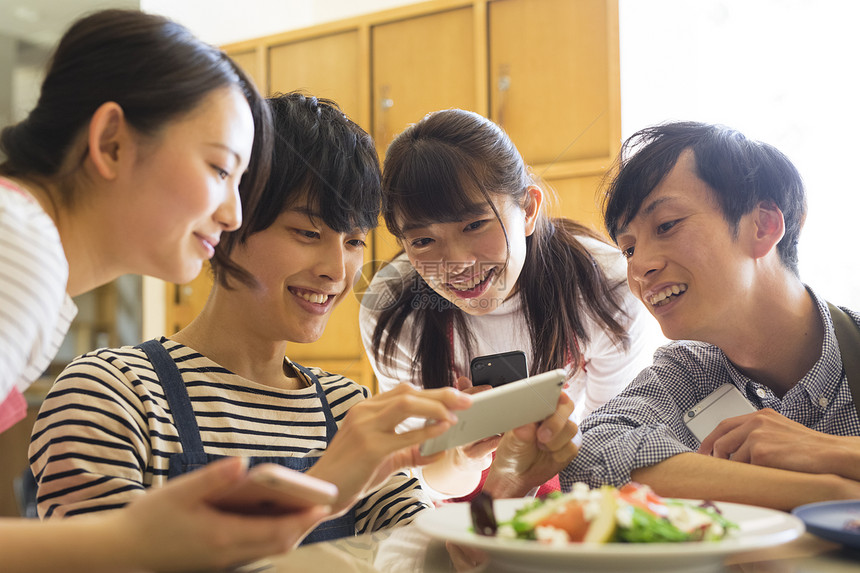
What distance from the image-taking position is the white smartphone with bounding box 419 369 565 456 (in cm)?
73

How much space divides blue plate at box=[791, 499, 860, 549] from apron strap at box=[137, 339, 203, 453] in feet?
2.27

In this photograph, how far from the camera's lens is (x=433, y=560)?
61 centimetres

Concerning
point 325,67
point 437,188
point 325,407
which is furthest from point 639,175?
point 325,67

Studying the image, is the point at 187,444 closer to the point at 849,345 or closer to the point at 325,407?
the point at 325,407

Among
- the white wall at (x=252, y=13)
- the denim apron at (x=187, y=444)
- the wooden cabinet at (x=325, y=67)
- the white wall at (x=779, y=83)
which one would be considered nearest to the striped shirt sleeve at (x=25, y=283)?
the denim apron at (x=187, y=444)

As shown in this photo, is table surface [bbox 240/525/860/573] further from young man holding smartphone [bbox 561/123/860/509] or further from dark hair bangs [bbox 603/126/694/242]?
dark hair bangs [bbox 603/126/694/242]

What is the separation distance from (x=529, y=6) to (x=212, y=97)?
201 cm

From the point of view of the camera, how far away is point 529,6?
259 cm

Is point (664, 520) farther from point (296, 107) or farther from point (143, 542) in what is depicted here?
point (296, 107)

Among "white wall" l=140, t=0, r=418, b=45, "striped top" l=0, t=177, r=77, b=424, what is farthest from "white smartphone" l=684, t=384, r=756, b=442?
"white wall" l=140, t=0, r=418, b=45

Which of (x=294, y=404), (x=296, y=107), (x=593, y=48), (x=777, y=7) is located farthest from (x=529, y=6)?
(x=294, y=404)

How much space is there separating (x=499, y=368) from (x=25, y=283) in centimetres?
57

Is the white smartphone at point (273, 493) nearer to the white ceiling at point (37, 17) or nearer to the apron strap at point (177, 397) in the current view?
the apron strap at point (177, 397)

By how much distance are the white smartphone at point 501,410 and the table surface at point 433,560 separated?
4.7 inches
